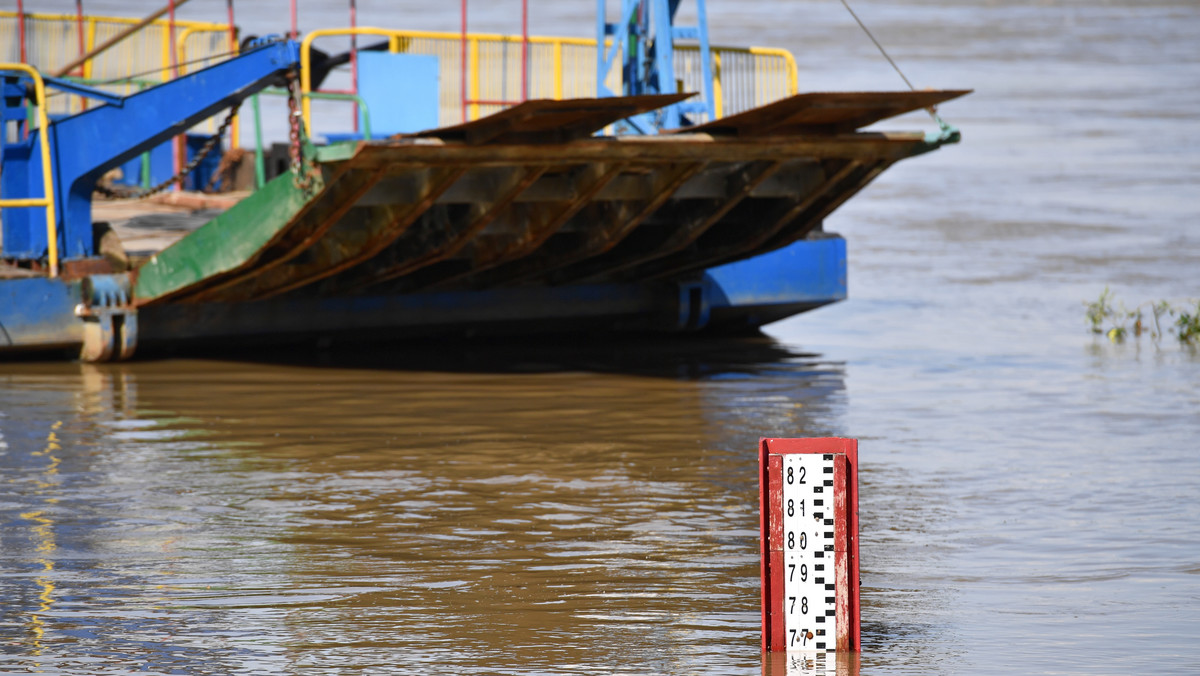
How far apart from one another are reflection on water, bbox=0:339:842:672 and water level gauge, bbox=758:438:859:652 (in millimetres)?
392

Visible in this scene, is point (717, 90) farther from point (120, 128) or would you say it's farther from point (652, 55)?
point (120, 128)

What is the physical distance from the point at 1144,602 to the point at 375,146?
5.20 m

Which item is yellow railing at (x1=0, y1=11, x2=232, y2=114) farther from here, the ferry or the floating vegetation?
the floating vegetation

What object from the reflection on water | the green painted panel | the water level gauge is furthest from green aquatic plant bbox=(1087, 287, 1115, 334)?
the water level gauge

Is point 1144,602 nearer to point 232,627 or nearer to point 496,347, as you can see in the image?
point 232,627

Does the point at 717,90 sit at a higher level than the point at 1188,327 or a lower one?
higher

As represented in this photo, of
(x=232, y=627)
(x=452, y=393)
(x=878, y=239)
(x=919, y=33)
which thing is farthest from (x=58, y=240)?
(x=919, y=33)

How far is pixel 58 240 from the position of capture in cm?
1187

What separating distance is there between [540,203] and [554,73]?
3301mm

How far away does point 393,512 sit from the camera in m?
7.50

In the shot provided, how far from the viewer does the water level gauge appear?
5047 millimetres

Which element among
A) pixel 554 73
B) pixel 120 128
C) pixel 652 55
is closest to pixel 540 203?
pixel 652 55

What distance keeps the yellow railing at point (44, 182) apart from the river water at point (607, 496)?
79 cm

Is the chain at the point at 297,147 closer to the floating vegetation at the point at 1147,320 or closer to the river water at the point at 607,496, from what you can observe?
the river water at the point at 607,496
